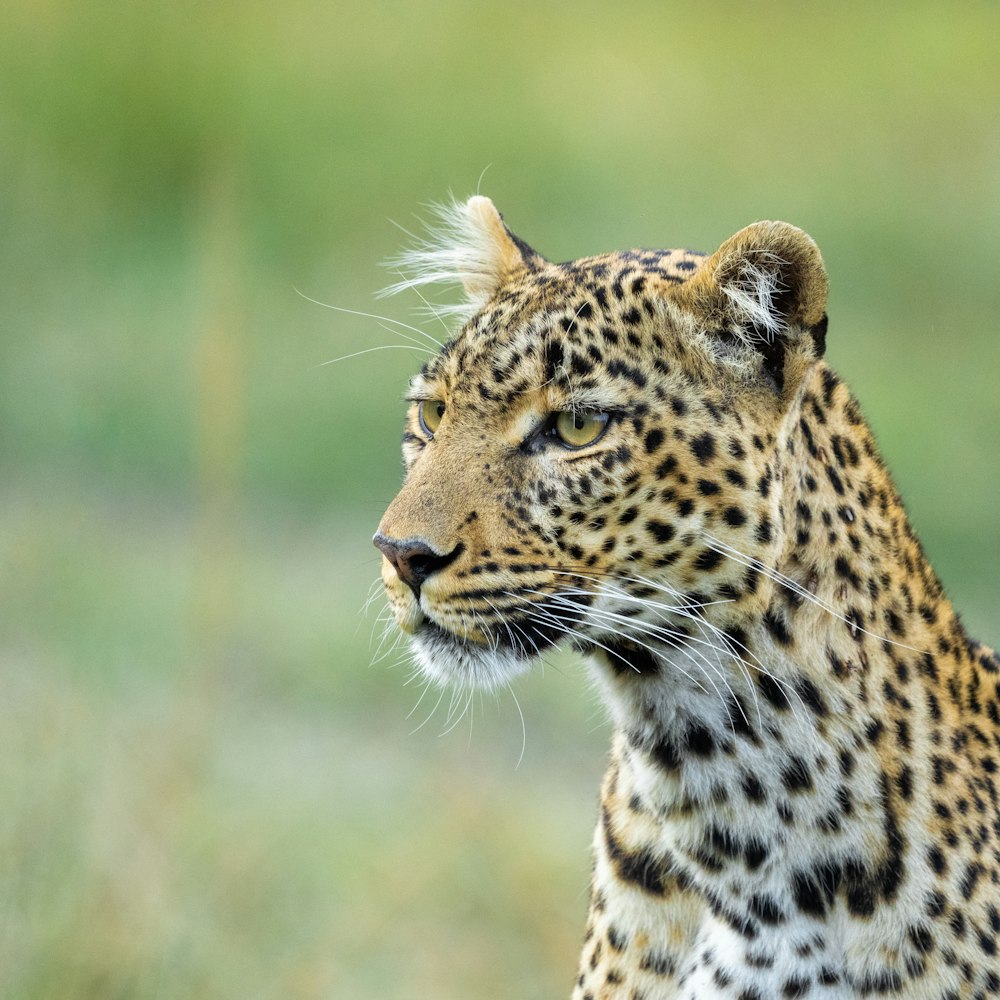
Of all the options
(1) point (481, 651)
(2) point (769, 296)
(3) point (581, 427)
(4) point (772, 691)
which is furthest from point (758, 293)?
(1) point (481, 651)

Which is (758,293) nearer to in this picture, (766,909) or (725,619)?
(725,619)

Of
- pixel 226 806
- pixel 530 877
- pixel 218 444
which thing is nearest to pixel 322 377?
pixel 226 806

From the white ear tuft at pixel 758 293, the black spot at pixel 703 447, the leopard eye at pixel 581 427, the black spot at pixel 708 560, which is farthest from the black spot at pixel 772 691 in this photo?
Answer: the white ear tuft at pixel 758 293

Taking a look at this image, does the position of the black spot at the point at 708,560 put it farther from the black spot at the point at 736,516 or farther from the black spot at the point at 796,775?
the black spot at the point at 796,775

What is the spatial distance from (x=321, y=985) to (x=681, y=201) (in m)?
13.4

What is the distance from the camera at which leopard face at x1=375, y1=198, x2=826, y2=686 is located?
4375 millimetres

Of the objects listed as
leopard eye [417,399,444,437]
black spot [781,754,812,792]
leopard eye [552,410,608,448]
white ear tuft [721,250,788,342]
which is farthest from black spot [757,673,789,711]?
leopard eye [417,399,444,437]

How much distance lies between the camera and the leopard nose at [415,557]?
14.2 ft

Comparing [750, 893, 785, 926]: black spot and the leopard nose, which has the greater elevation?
the leopard nose

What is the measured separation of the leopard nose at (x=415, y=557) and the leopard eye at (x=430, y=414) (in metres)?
0.70

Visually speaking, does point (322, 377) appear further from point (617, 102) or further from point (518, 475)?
point (518, 475)

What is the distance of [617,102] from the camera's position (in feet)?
63.7

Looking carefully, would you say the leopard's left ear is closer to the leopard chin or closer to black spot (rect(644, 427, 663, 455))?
black spot (rect(644, 427, 663, 455))

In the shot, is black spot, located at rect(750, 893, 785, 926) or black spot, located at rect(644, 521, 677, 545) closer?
black spot, located at rect(644, 521, 677, 545)
